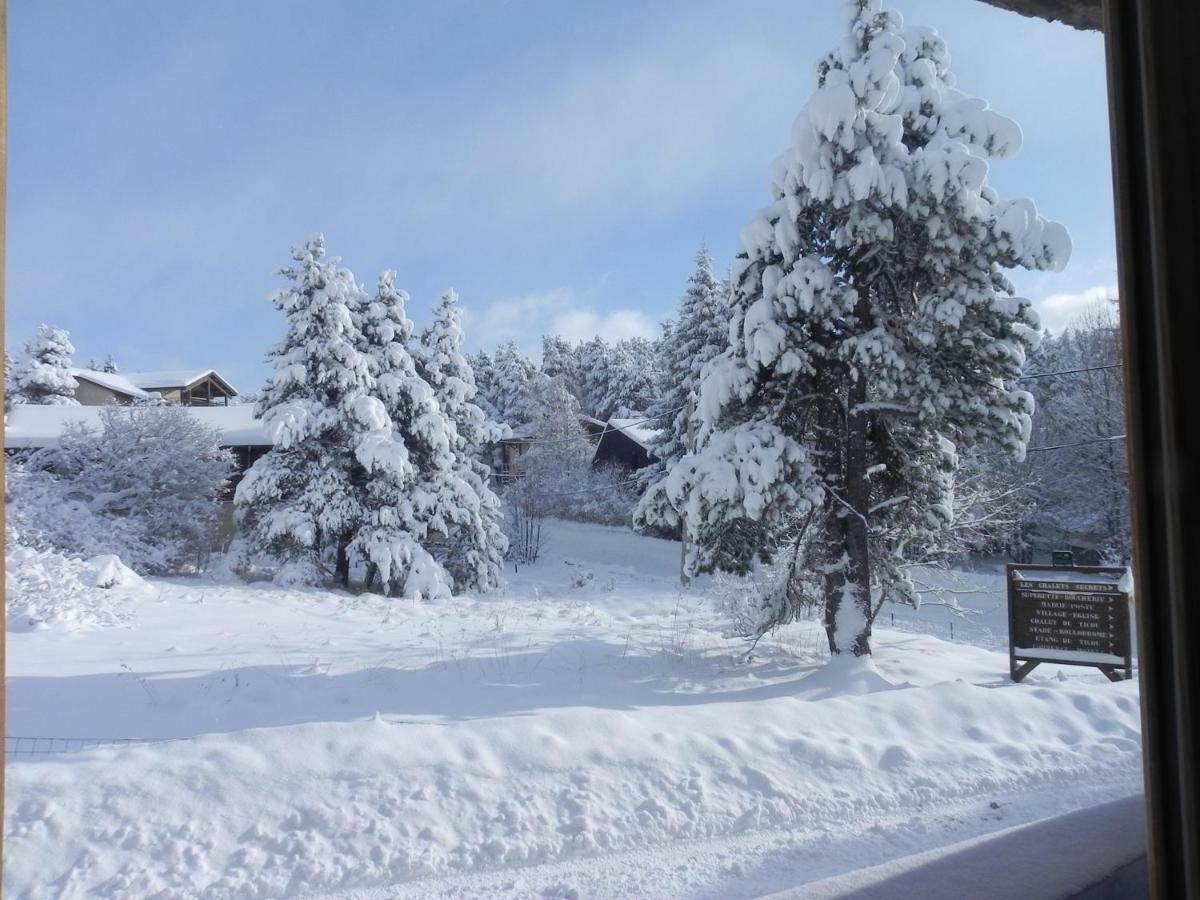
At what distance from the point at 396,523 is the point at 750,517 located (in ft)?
30.9

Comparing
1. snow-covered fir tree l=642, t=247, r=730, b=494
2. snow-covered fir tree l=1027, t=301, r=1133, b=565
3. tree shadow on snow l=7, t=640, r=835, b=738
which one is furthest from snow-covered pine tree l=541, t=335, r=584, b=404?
tree shadow on snow l=7, t=640, r=835, b=738

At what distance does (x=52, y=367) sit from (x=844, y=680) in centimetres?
2072

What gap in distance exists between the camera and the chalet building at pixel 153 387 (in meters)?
19.4

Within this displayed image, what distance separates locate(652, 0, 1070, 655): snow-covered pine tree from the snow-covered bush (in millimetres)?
11433

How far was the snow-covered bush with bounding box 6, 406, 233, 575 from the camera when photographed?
14.3 meters

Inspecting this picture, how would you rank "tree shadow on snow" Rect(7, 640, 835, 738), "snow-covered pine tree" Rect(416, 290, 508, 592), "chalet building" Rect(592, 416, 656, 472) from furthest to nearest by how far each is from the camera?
"chalet building" Rect(592, 416, 656, 472)
"snow-covered pine tree" Rect(416, 290, 508, 592)
"tree shadow on snow" Rect(7, 640, 835, 738)

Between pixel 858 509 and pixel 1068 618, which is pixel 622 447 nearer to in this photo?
pixel 858 509

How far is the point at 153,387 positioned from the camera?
22281 mm

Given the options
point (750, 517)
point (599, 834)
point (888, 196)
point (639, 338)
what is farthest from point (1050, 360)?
point (639, 338)

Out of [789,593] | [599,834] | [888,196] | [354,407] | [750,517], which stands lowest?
[599,834]

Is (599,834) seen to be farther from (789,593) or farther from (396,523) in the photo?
(396,523)

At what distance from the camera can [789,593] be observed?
27.8 feet

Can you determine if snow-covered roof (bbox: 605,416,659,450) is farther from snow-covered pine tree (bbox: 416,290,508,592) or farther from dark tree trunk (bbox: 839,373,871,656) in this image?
dark tree trunk (bbox: 839,373,871,656)

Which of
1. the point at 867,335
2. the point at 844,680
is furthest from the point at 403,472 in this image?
the point at 844,680
